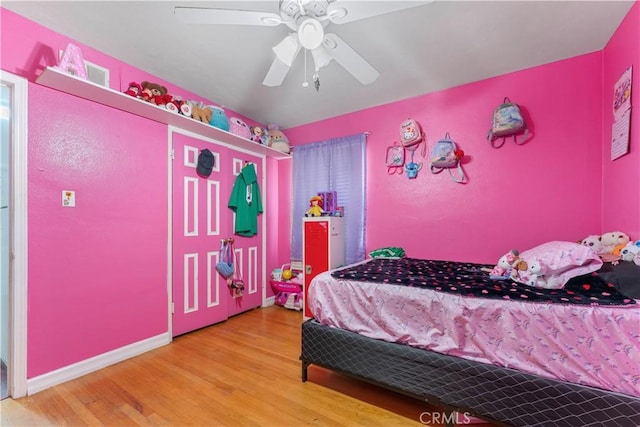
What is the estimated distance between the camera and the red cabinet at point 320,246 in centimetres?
301

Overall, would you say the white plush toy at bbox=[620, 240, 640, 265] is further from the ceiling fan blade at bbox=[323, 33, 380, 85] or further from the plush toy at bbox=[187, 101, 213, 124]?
the plush toy at bbox=[187, 101, 213, 124]

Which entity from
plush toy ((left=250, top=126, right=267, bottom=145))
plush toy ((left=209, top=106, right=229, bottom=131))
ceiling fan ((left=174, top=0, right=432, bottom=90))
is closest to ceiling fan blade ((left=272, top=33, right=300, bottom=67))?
ceiling fan ((left=174, top=0, right=432, bottom=90))

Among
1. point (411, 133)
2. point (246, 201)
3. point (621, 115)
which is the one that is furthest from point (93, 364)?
point (621, 115)

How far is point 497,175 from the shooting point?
253cm

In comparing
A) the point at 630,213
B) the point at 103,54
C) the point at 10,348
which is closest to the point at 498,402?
the point at 630,213

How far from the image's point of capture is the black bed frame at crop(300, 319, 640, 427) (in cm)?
117

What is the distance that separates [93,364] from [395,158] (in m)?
3.26

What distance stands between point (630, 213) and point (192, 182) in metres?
3.51

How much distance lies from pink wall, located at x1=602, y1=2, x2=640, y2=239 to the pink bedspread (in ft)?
3.00

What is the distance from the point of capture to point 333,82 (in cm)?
259

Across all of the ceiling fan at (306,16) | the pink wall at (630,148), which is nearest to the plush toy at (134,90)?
the ceiling fan at (306,16)

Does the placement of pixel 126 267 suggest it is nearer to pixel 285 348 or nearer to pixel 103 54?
pixel 285 348

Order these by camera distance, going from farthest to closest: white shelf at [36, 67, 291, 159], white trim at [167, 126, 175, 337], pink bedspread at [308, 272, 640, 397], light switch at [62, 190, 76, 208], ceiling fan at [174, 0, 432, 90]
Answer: white trim at [167, 126, 175, 337], light switch at [62, 190, 76, 208], white shelf at [36, 67, 291, 159], ceiling fan at [174, 0, 432, 90], pink bedspread at [308, 272, 640, 397]

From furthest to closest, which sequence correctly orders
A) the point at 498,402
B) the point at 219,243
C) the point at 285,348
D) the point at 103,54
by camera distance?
1. the point at 219,243
2. the point at 285,348
3. the point at 103,54
4. the point at 498,402
